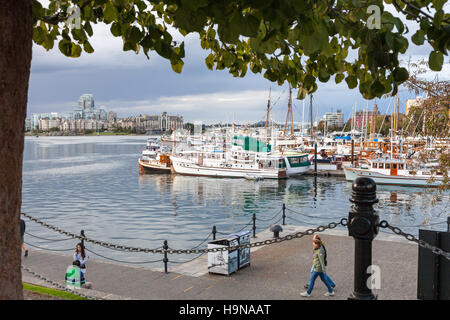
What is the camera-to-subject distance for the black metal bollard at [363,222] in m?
4.81

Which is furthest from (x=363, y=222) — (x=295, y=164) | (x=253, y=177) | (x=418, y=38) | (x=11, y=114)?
(x=295, y=164)

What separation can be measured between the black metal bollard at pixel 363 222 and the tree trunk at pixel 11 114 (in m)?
3.51

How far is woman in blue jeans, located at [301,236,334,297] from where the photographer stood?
10.4m

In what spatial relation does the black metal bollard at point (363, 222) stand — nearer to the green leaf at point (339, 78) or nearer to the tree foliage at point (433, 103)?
the green leaf at point (339, 78)

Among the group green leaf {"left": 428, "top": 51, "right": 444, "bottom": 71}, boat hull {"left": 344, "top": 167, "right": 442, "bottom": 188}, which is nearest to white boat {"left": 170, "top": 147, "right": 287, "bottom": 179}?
boat hull {"left": 344, "top": 167, "right": 442, "bottom": 188}

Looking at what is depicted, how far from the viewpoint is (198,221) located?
32.5 meters

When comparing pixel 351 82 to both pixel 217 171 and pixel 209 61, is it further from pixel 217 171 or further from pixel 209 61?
Answer: pixel 217 171

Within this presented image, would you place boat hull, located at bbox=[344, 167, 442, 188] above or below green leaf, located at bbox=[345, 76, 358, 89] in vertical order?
below

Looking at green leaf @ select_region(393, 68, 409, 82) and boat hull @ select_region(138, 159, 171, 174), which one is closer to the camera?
green leaf @ select_region(393, 68, 409, 82)

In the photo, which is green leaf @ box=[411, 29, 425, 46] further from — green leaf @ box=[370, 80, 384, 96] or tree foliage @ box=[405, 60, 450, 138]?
tree foliage @ box=[405, 60, 450, 138]

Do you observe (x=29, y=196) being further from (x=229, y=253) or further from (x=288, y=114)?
(x=288, y=114)

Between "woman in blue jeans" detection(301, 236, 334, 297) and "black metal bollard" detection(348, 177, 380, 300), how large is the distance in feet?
17.9

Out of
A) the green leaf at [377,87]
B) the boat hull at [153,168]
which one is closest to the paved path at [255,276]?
the green leaf at [377,87]
